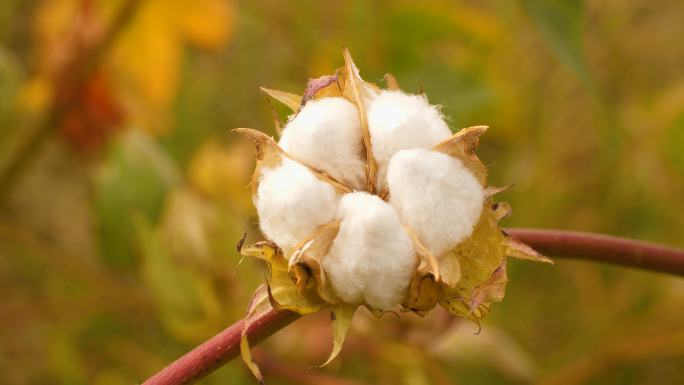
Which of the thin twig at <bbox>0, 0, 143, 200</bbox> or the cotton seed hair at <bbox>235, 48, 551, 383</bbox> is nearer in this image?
the cotton seed hair at <bbox>235, 48, 551, 383</bbox>

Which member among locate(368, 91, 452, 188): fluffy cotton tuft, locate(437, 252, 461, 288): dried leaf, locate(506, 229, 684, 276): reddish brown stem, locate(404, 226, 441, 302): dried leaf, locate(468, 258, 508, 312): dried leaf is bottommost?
locate(506, 229, 684, 276): reddish brown stem

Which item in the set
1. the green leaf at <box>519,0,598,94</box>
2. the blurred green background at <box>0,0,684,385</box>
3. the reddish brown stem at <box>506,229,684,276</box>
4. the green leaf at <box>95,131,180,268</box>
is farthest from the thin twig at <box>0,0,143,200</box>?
the reddish brown stem at <box>506,229,684,276</box>

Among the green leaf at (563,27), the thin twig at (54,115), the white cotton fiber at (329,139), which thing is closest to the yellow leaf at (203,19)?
the thin twig at (54,115)

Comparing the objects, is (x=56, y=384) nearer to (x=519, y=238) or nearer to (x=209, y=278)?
(x=209, y=278)

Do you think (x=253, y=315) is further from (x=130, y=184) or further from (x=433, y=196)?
(x=130, y=184)

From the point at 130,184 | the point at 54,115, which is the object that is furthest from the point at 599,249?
the point at 54,115

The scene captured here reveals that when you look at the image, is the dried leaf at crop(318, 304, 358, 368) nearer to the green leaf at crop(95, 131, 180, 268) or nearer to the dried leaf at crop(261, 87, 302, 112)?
the dried leaf at crop(261, 87, 302, 112)

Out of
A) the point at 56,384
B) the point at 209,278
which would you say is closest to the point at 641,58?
the point at 209,278
